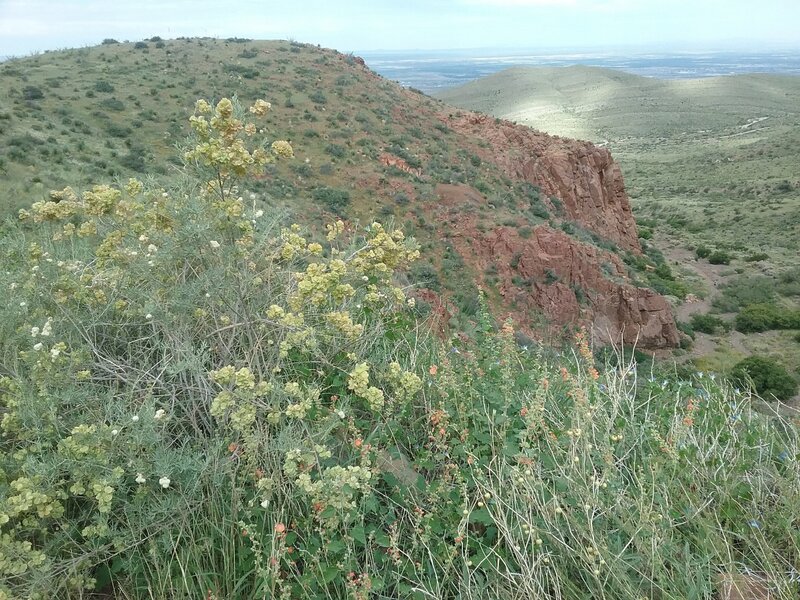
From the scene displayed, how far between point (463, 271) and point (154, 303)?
15.0 metres

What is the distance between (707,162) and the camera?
203 ft

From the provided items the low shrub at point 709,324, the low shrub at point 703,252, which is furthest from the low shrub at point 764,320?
the low shrub at point 703,252

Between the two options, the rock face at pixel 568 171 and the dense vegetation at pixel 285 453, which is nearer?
the dense vegetation at pixel 285 453

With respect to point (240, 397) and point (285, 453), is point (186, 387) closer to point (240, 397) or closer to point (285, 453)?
point (240, 397)

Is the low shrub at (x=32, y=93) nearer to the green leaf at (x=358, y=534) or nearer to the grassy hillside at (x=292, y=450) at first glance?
the grassy hillside at (x=292, y=450)

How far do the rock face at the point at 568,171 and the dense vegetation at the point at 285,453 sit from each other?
25.2 meters

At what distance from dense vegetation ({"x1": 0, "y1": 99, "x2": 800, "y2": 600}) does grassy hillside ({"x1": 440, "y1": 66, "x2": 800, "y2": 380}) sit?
261 inches

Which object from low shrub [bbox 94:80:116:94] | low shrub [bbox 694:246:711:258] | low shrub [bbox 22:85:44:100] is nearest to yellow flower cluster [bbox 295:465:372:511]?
low shrub [bbox 22:85:44:100]

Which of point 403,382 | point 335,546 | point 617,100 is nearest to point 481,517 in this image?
point 335,546

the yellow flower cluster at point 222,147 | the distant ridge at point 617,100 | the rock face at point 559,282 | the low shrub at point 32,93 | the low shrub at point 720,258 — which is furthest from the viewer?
the distant ridge at point 617,100

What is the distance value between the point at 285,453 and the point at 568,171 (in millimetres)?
28518

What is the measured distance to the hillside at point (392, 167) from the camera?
16188 mm

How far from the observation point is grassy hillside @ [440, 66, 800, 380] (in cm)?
2759

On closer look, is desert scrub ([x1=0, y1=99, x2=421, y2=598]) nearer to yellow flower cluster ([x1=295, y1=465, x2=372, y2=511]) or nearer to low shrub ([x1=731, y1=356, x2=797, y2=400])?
yellow flower cluster ([x1=295, y1=465, x2=372, y2=511])
